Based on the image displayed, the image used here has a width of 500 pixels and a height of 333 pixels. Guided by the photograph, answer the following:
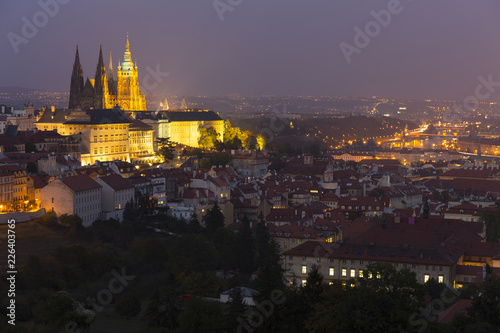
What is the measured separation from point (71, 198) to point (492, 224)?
2272 centimetres

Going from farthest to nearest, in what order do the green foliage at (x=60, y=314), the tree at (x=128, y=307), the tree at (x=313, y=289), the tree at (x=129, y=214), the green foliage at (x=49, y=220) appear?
the tree at (x=129, y=214)
the green foliage at (x=49, y=220)
the tree at (x=128, y=307)
the green foliage at (x=60, y=314)
the tree at (x=313, y=289)

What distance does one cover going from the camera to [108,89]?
9038 cm

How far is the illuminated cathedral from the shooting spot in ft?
266

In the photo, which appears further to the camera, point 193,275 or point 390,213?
point 390,213

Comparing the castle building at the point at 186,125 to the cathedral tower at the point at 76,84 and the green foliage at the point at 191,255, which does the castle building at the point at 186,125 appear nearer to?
the cathedral tower at the point at 76,84

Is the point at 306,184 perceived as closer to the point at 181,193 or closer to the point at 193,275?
the point at 181,193

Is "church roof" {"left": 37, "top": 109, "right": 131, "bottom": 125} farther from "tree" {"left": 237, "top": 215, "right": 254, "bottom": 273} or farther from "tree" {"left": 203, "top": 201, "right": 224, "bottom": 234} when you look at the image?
"tree" {"left": 237, "top": 215, "right": 254, "bottom": 273}

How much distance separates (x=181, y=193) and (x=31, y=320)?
71.5ft

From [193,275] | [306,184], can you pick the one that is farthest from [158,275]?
[306,184]

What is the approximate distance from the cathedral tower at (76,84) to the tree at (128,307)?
47095mm

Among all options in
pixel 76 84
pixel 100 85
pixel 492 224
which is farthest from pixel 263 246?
pixel 100 85

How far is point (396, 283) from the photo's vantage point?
27859 mm

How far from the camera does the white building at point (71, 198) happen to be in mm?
43938

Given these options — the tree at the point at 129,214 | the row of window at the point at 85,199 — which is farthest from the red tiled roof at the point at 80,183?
the tree at the point at 129,214
